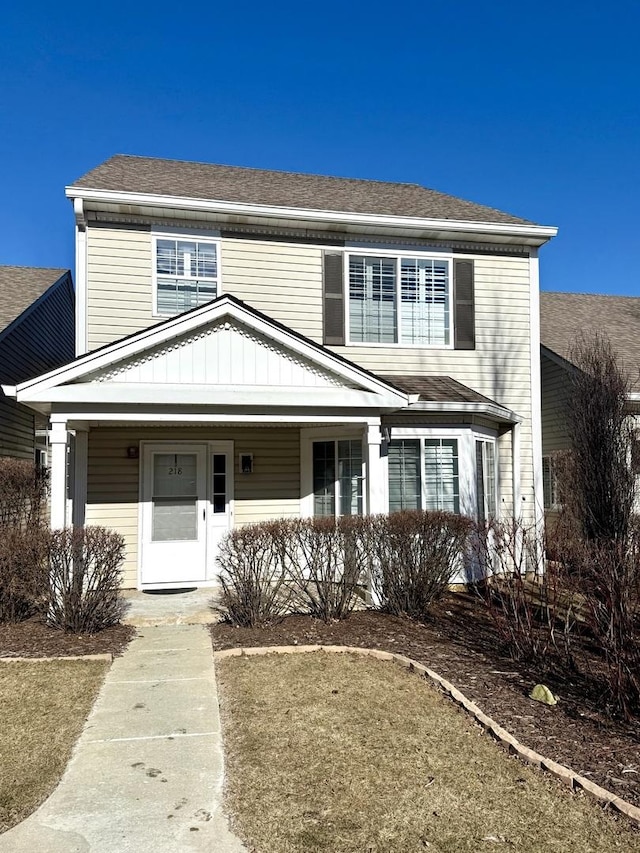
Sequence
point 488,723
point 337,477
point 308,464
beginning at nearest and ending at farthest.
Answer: point 488,723, point 337,477, point 308,464

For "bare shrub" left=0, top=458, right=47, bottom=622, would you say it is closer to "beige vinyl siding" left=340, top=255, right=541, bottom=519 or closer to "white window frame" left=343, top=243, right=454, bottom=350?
"white window frame" left=343, top=243, right=454, bottom=350

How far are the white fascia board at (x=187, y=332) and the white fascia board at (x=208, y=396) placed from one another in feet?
0.35

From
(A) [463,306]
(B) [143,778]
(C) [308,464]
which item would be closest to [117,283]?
(C) [308,464]

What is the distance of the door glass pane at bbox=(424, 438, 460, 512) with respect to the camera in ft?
32.7

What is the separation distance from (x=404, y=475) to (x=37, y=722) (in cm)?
636

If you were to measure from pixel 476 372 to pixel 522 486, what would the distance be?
7.15ft

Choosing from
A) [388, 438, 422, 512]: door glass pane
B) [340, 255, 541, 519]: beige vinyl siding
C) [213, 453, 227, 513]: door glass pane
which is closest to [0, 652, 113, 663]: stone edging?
[213, 453, 227, 513]: door glass pane

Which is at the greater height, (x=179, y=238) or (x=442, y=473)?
(x=179, y=238)

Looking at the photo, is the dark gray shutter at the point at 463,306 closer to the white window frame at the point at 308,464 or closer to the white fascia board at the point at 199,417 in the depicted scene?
the white window frame at the point at 308,464

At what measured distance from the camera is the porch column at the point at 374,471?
868cm

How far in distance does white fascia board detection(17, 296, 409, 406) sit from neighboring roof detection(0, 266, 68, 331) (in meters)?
5.78

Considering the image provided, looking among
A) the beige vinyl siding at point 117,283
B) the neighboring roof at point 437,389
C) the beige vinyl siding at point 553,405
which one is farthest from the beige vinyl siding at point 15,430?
the beige vinyl siding at point 553,405

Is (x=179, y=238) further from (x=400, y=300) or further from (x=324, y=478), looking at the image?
(x=324, y=478)

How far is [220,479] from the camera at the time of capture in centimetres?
1020
